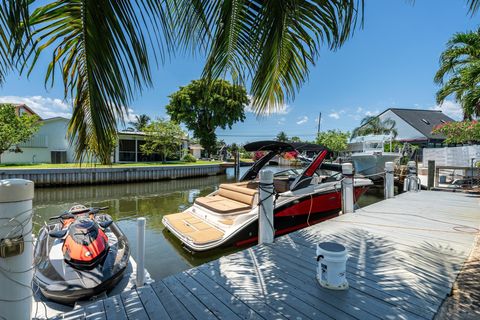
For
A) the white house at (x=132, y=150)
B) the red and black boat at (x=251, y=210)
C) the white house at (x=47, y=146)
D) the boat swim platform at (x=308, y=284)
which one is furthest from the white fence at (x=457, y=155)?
the white house at (x=47, y=146)

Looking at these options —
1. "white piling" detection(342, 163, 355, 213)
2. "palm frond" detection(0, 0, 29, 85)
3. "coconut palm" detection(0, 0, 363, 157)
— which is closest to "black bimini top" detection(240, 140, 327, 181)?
"white piling" detection(342, 163, 355, 213)

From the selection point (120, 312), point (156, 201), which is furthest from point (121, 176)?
point (120, 312)

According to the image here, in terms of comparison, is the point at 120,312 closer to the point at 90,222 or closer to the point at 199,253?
the point at 90,222

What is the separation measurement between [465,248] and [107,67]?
4641 mm

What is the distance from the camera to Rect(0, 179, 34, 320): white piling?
1.49 m

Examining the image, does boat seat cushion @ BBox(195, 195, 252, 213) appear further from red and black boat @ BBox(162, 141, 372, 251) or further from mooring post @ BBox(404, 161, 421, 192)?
mooring post @ BBox(404, 161, 421, 192)

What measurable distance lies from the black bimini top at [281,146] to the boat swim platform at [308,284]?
2.47 m

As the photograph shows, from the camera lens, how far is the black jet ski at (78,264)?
3.17 metres

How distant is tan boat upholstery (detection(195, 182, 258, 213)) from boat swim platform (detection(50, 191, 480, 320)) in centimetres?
174

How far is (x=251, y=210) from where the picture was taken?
17.4 ft

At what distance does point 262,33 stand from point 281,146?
511 centimetres

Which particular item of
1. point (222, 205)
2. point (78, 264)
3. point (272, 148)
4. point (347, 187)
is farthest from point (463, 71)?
point (78, 264)

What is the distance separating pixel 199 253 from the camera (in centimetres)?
510

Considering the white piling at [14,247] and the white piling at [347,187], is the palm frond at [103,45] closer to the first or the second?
the white piling at [14,247]
